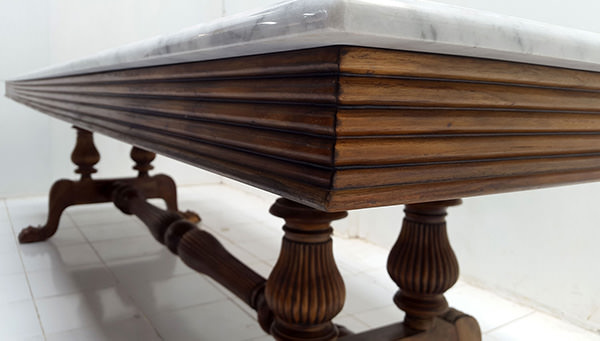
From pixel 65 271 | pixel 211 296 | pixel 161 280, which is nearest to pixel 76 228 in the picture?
pixel 65 271

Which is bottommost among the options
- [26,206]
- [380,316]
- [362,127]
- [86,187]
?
[26,206]

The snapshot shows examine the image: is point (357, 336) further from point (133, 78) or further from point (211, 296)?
point (211, 296)

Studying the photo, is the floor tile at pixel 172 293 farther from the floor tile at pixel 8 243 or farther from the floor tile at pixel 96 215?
the floor tile at pixel 96 215

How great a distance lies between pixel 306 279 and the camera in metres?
0.83

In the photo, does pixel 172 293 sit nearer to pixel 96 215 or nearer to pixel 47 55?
pixel 96 215

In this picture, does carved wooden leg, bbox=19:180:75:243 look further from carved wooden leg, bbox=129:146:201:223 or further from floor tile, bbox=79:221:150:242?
carved wooden leg, bbox=129:146:201:223

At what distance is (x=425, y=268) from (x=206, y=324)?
79 cm

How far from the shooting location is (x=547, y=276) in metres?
1.80

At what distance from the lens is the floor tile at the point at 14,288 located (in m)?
1.79

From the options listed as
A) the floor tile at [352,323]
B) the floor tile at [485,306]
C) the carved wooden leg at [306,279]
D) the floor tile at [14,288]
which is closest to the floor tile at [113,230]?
the floor tile at [14,288]

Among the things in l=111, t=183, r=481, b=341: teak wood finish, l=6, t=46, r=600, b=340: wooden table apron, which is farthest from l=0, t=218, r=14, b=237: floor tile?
l=6, t=46, r=600, b=340: wooden table apron

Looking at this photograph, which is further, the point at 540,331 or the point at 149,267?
the point at 149,267

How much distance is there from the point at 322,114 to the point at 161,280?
5.60 ft

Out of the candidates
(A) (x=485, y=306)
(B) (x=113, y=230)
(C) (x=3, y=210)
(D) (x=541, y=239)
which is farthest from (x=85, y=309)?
(C) (x=3, y=210)
